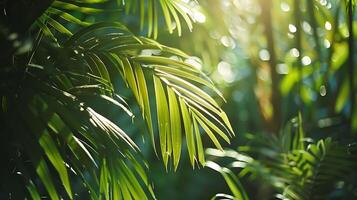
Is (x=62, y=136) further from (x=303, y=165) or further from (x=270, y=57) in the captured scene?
(x=270, y=57)

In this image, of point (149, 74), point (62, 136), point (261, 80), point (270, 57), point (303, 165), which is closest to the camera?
point (62, 136)

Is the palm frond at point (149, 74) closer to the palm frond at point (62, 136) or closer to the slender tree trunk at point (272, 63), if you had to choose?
Answer: the palm frond at point (62, 136)

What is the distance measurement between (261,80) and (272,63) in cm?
29

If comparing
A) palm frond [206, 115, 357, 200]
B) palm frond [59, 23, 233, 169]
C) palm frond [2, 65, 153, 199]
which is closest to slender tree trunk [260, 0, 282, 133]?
palm frond [206, 115, 357, 200]

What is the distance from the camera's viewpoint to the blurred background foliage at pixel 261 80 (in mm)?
1186

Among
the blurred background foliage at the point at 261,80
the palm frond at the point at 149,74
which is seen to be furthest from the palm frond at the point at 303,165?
the palm frond at the point at 149,74

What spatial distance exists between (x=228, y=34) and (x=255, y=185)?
818 millimetres

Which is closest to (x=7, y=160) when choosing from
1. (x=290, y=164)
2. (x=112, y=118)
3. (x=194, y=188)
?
(x=290, y=164)

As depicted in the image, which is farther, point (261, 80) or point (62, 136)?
point (261, 80)

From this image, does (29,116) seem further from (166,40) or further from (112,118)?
(166,40)

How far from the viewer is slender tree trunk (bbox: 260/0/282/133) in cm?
160

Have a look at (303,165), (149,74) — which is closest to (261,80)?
(303,165)

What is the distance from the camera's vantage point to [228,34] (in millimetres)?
1669

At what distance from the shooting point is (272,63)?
1718 mm
